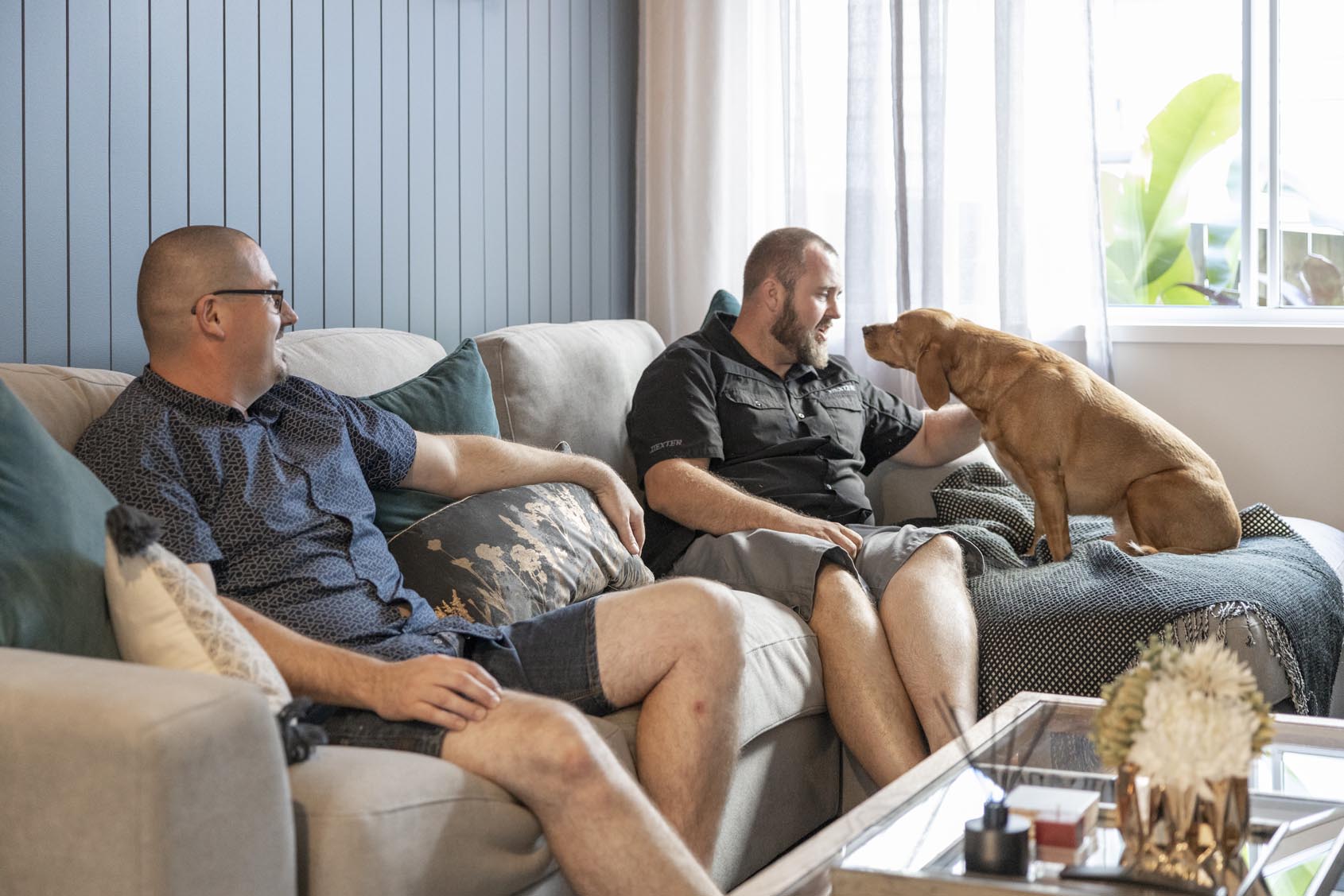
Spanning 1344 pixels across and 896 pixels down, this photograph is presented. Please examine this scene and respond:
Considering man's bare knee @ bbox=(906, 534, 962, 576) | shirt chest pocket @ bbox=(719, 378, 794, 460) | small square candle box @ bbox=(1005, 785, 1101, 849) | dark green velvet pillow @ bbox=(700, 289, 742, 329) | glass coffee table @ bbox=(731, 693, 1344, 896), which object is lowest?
glass coffee table @ bbox=(731, 693, 1344, 896)

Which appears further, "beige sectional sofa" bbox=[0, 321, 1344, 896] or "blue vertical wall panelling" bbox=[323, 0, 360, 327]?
"blue vertical wall panelling" bbox=[323, 0, 360, 327]

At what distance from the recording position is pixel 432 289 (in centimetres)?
304

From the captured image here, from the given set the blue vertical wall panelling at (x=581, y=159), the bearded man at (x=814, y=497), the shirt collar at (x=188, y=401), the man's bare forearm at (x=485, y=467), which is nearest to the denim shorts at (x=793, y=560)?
the bearded man at (x=814, y=497)

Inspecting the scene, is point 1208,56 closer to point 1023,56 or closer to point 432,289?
point 1023,56

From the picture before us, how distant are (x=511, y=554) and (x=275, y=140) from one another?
103 centimetres

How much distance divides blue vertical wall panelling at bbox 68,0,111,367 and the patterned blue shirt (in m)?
0.50

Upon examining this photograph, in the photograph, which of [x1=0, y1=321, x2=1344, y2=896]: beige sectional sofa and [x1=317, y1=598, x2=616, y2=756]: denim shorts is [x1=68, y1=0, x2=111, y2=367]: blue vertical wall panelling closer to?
[x1=0, y1=321, x2=1344, y2=896]: beige sectional sofa

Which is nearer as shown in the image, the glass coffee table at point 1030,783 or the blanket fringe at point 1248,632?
the glass coffee table at point 1030,783

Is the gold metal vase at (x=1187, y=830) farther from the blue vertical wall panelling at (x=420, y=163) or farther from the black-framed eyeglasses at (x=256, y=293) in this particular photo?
the blue vertical wall panelling at (x=420, y=163)

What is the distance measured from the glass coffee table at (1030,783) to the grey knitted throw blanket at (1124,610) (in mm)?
370

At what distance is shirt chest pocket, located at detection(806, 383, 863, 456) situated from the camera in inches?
114

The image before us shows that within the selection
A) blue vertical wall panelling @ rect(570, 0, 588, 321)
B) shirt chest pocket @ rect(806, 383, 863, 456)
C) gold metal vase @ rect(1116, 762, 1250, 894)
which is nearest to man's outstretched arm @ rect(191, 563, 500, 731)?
gold metal vase @ rect(1116, 762, 1250, 894)

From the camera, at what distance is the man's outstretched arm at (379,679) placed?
152cm

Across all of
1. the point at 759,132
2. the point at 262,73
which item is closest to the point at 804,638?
the point at 262,73
